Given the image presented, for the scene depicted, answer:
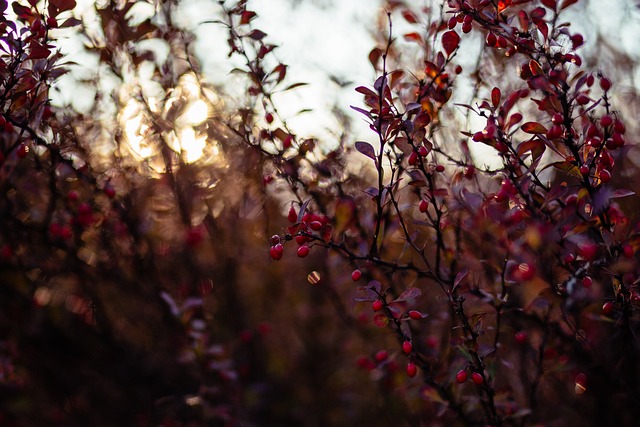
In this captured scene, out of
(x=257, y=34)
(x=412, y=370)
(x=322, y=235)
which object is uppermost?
(x=257, y=34)

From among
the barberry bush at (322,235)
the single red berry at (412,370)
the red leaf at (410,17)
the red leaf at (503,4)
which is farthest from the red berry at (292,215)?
the red leaf at (410,17)

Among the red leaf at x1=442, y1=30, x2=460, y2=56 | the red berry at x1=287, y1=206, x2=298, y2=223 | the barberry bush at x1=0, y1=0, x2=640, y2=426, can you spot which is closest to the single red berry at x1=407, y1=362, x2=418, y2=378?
the barberry bush at x1=0, y1=0, x2=640, y2=426

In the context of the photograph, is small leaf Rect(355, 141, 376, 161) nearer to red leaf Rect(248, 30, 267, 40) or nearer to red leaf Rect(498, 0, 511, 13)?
red leaf Rect(498, 0, 511, 13)

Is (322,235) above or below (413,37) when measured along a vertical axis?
below

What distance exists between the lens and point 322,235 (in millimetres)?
1768

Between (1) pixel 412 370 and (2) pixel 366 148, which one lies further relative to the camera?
(1) pixel 412 370

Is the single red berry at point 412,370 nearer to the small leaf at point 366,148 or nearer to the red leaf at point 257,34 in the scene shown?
the small leaf at point 366,148

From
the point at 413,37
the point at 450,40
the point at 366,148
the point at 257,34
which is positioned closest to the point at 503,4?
the point at 450,40

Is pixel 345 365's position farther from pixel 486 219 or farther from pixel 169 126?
pixel 486 219

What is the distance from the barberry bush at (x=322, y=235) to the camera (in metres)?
1.71

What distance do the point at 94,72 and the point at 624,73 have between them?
10.4 ft

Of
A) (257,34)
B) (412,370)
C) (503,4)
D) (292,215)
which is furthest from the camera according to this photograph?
(257,34)

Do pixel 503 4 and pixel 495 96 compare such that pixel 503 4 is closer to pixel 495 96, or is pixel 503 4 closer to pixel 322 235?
pixel 495 96

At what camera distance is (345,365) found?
490 cm
